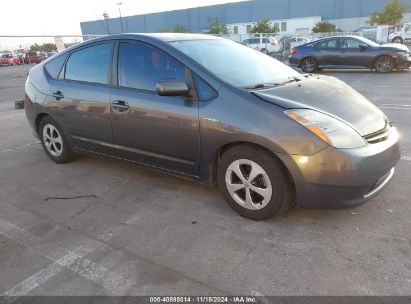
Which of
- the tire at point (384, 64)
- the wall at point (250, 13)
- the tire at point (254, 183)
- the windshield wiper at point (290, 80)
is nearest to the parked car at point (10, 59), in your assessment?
the wall at point (250, 13)

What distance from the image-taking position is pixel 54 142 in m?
4.89

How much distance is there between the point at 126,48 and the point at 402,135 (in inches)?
167

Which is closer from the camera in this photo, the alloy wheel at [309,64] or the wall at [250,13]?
the alloy wheel at [309,64]

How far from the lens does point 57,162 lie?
4.98 meters

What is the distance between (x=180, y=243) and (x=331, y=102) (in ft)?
5.79

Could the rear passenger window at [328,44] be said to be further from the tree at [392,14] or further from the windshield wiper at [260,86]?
the tree at [392,14]

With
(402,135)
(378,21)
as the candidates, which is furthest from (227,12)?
(402,135)

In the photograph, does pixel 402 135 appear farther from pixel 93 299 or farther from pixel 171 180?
pixel 93 299

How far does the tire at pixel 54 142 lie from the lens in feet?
15.6

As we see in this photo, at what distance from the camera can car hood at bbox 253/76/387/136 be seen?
3.04m

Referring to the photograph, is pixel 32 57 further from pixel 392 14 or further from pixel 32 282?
pixel 392 14

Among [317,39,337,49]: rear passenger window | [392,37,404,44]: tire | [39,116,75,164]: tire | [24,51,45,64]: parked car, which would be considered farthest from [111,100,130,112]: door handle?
[392,37,404,44]: tire

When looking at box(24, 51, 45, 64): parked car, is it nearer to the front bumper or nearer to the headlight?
the headlight

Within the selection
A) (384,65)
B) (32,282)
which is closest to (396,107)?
(384,65)
